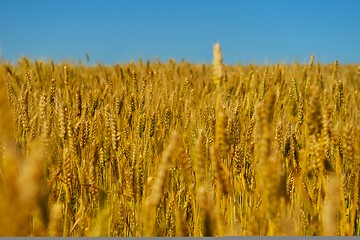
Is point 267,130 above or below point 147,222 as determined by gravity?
above

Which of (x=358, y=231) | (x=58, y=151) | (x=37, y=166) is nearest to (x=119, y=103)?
(x=58, y=151)

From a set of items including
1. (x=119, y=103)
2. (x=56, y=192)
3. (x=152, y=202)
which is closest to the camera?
(x=152, y=202)

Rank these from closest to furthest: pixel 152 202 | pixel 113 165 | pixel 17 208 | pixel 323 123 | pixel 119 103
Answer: pixel 17 208 → pixel 152 202 → pixel 323 123 → pixel 113 165 → pixel 119 103

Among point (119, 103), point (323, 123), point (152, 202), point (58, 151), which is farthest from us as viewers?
point (119, 103)

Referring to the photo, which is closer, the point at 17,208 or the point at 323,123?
the point at 17,208

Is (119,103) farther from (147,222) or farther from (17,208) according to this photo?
(17,208)

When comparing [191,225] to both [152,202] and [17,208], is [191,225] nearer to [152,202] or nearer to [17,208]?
[152,202]

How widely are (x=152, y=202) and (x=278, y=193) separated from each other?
0.49 feet

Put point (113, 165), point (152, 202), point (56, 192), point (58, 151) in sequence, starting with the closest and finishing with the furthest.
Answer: point (152, 202), point (56, 192), point (113, 165), point (58, 151)

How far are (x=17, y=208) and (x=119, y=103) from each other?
3.97ft

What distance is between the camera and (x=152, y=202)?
0.51m

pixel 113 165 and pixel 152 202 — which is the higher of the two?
pixel 113 165

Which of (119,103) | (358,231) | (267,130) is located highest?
(119,103)

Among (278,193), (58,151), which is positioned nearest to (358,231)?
(278,193)
